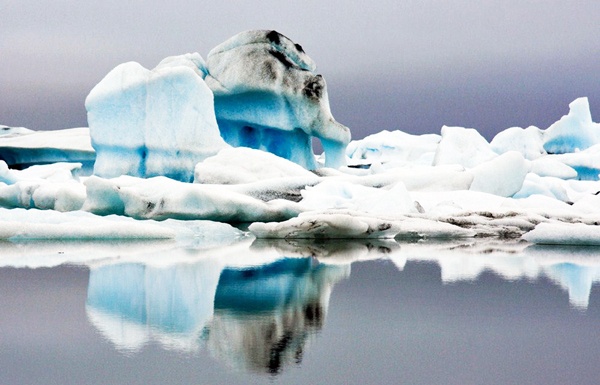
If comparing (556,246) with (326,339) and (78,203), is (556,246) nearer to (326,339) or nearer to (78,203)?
(326,339)

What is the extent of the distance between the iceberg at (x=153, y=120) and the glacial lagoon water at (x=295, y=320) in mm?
7769

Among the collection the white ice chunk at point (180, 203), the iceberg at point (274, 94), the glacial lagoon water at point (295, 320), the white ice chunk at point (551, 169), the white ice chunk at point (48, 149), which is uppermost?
the iceberg at point (274, 94)

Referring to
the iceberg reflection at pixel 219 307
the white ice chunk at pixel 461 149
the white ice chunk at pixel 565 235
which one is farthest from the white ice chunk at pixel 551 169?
the iceberg reflection at pixel 219 307

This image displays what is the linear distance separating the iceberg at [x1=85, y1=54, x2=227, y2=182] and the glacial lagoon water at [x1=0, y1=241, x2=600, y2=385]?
7769 millimetres

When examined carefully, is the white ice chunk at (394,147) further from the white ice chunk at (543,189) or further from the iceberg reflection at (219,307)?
the iceberg reflection at (219,307)

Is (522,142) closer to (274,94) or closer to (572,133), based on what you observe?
(572,133)

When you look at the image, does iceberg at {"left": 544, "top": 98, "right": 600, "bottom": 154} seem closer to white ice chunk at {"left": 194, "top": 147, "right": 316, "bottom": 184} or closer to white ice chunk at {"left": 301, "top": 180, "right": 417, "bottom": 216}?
white ice chunk at {"left": 194, "top": 147, "right": 316, "bottom": 184}

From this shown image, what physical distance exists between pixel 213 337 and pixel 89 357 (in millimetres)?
426

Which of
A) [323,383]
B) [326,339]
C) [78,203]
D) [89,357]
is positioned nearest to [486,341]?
A: [326,339]

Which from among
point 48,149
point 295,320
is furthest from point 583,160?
point 295,320

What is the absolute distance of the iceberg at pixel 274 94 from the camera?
14.4 m

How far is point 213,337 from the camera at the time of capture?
2447 mm

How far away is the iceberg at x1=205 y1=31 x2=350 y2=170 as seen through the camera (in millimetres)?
14445

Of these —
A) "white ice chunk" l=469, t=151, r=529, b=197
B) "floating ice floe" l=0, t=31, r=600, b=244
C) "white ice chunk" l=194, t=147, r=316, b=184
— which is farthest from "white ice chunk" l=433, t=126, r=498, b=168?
"white ice chunk" l=194, t=147, r=316, b=184
